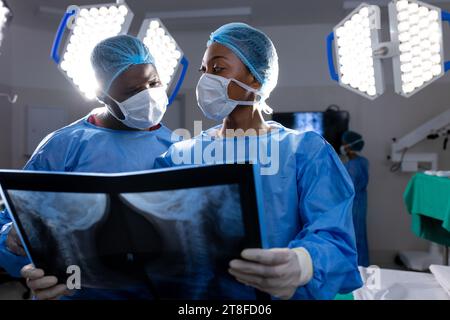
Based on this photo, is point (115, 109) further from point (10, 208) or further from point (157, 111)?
point (10, 208)

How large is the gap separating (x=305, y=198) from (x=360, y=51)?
2.54 ft

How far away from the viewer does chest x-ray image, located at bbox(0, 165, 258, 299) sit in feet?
2.13

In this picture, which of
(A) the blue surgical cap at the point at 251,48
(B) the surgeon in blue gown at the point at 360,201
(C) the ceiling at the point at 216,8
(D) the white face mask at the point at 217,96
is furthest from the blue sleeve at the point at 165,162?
(B) the surgeon in blue gown at the point at 360,201

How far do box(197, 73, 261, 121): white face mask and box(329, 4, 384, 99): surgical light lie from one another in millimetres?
527

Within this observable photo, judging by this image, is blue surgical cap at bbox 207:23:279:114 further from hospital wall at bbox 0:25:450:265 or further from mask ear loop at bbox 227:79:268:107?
hospital wall at bbox 0:25:450:265

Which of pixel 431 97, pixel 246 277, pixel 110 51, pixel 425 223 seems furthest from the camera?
pixel 431 97

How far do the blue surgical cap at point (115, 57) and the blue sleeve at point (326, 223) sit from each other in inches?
23.6

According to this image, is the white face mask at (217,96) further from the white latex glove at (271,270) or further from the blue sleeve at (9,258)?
the blue sleeve at (9,258)

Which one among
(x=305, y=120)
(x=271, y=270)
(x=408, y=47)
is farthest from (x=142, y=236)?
(x=305, y=120)

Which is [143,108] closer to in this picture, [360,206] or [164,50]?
[164,50]

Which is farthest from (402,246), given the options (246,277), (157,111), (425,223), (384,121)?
(246,277)

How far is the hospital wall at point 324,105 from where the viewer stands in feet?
14.0

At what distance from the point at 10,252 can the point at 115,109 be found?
19.5 inches
